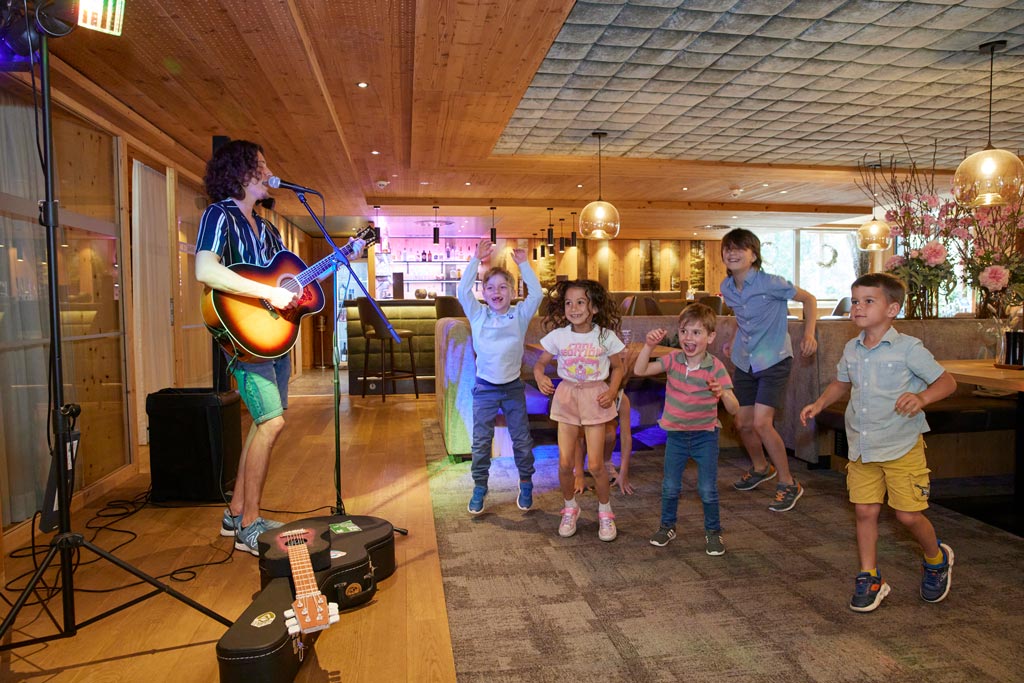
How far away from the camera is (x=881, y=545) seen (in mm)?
2648

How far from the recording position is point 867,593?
207 cm

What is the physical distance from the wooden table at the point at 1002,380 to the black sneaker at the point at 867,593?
1.05m

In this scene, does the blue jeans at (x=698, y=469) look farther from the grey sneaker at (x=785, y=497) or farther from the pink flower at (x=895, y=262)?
the pink flower at (x=895, y=262)

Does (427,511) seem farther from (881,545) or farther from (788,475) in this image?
(881,545)

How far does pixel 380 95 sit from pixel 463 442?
2.57 meters

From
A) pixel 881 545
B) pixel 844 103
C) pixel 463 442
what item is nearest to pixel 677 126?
pixel 844 103

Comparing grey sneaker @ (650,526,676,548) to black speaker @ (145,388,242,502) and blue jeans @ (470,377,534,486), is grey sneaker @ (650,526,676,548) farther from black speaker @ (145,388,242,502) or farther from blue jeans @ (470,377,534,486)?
black speaker @ (145,388,242,502)

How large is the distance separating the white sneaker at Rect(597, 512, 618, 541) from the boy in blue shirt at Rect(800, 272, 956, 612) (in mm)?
945

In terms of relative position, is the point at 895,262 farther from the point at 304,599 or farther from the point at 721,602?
the point at 304,599

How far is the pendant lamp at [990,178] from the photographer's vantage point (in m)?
4.10

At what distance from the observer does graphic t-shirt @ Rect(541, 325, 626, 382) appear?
110 inches

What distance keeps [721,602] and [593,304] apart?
1309mm

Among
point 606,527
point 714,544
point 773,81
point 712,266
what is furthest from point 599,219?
point 712,266

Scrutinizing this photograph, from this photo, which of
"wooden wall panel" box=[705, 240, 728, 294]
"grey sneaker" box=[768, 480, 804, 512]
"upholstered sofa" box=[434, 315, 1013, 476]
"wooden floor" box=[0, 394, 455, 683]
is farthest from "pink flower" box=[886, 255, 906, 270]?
"wooden wall panel" box=[705, 240, 728, 294]
